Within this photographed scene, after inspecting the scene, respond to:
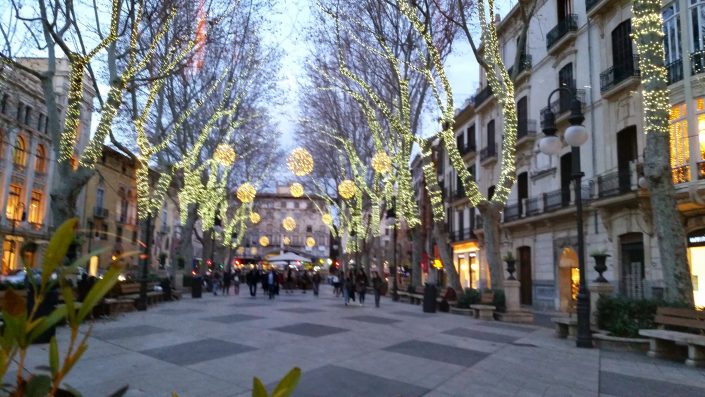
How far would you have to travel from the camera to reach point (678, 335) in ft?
29.6

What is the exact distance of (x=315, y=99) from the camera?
29.8 meters

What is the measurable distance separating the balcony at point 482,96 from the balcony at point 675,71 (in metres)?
13.6

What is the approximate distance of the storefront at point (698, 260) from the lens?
1725 centimetres

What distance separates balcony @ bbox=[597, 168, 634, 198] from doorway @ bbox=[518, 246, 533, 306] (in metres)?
7.58

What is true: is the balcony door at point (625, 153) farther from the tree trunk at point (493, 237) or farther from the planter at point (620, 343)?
the planter at point (620, 343)

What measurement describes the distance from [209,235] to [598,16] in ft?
83.3

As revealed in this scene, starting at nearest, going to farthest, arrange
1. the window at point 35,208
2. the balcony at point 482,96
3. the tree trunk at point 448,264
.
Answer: the tree trunk at point 448,264, the balcony at point 482,96, the window at point 35,208

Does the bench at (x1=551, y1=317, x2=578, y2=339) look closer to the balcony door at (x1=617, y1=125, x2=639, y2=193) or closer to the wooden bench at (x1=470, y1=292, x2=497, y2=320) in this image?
the wooden bench at (x1=470, y1=292, x2=497, y2=320)

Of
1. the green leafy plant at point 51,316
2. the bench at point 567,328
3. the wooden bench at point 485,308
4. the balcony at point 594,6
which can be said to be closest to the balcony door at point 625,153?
the balcony at point 594,6

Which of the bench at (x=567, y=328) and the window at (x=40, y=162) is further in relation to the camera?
the window at (x=40, y=162)

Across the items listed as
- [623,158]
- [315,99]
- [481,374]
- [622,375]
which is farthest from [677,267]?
[315,99]

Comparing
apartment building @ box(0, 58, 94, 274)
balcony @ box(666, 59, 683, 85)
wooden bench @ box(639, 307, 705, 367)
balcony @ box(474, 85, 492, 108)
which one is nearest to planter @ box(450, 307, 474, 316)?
wooden bench @ box(639, 307, 705, 367)

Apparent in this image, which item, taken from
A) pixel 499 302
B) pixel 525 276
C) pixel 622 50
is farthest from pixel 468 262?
pixel 499 302

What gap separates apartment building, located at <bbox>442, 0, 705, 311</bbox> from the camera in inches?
667
